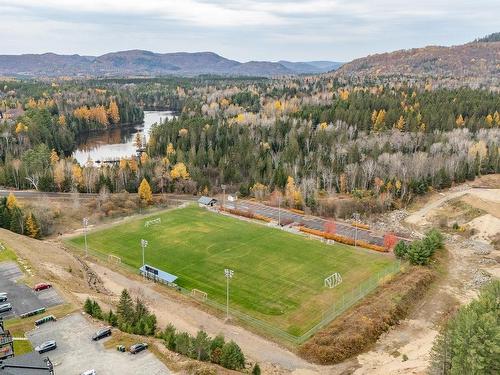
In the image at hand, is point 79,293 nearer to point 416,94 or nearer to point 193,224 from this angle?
point 193,224

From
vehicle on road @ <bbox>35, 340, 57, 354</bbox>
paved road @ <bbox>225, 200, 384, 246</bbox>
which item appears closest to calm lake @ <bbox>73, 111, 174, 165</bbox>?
paved road @ <bbox>225, 200, 384, 246</bbox>

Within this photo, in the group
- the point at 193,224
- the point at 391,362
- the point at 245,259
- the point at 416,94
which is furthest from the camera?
the point at 416,94

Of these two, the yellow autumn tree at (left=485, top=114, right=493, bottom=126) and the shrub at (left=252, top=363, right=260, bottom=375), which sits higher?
the yellow autumn tree at (left=485, top=114, right=493, bottom=126)

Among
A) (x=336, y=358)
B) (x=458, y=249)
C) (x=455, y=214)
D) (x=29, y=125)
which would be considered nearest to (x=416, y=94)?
(x=455, y=214)

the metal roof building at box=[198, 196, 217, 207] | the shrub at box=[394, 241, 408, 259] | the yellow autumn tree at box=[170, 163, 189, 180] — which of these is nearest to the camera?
the shrub at box=[394, 241, 408, 259]

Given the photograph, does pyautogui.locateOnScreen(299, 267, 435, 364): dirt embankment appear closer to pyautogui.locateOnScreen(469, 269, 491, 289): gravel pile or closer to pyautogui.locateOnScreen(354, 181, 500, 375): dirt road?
pyautogui.locateOnScreen(354, 181, 500, 375): dirt road

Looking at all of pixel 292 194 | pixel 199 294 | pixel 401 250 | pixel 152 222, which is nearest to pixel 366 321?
pixel 199 294
